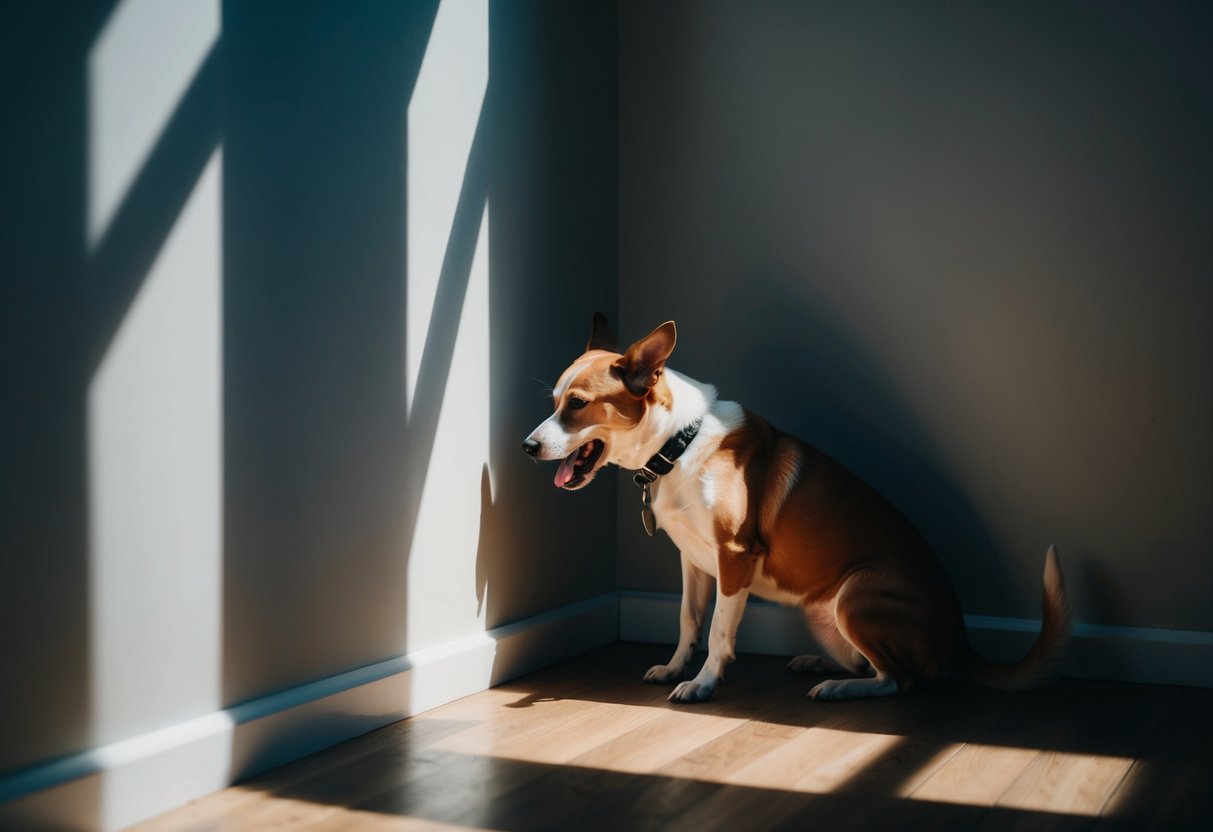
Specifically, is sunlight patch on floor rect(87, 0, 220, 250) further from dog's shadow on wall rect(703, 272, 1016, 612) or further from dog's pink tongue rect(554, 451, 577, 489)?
dog's shadow on wall rect(703, 272, 1016, 612)

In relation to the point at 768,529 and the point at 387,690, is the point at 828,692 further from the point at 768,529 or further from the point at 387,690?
the point at 387,690

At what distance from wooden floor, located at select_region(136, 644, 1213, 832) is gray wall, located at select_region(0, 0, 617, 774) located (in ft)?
0.81

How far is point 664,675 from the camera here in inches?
105

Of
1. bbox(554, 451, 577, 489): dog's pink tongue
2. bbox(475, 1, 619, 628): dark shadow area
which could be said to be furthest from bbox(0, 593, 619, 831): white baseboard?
bbox(554, 451, 577, 489): dog's pink tongue

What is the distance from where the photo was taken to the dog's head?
7.90ft

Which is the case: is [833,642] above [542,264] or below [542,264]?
below

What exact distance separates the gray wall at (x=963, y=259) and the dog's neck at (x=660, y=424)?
55 cm

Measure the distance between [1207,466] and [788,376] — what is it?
106 cm

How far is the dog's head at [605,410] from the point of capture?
2.41m

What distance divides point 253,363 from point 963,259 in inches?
72.1

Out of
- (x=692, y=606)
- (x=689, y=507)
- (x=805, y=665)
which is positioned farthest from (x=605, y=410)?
(x=805, y=665)

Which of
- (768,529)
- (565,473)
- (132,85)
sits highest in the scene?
(132,85)

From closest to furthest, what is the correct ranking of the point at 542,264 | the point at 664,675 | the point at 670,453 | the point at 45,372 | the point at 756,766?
1. the point at 45,372
2. the point at 756,766
3. the point at 670,453
4. the point at 664,675
5. the point at 542,264

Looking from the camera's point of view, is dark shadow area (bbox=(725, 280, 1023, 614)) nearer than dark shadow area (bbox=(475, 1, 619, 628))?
No
